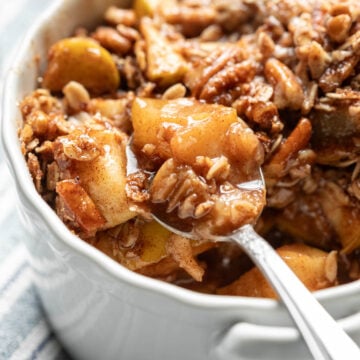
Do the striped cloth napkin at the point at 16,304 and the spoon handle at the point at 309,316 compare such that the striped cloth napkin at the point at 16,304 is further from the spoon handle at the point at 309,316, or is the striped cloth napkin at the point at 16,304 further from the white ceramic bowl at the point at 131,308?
the spoon handle at the point at 309,316

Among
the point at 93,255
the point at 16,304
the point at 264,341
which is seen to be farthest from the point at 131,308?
the point at 16,304

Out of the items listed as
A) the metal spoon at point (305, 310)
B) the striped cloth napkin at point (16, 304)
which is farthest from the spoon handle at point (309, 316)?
the striped cloth napkin at point (16, 304)

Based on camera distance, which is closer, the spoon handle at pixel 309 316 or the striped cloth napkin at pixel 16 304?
A: the spoon handle at pixel 309 316

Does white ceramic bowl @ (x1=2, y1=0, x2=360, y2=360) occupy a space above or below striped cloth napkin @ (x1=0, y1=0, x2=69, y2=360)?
above

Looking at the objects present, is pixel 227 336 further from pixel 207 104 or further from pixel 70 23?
pixel 70 23

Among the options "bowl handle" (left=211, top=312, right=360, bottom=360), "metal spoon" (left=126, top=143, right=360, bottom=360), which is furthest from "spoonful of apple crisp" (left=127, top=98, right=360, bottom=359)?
"bowl handle" (left=211, top=312, right=360, bottom=360)

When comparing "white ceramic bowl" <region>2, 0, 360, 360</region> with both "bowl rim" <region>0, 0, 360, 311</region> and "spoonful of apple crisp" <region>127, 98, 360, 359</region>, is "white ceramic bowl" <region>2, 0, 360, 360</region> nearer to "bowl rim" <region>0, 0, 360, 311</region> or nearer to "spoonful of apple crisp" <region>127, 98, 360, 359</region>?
"bowl rim" <region>0, 0, 360, 311</region>

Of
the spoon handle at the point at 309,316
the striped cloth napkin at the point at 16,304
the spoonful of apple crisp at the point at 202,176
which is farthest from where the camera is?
the striped cloth napkin at the point at 16,304
